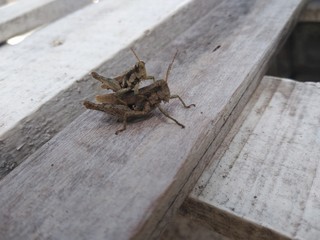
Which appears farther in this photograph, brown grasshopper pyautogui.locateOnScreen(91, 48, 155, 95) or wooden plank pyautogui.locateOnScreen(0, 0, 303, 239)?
brown grasshopper pyautogui.locateOnScreen(91, 48, 155, 95)

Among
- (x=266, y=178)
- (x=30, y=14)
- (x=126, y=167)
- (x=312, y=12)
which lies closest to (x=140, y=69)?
(x=126, y=167)

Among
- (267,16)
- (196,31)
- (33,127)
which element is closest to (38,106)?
(33,127)

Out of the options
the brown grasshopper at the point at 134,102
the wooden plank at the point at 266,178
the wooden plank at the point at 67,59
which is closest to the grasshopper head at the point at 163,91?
the brown grasshopper at the point at 134,102

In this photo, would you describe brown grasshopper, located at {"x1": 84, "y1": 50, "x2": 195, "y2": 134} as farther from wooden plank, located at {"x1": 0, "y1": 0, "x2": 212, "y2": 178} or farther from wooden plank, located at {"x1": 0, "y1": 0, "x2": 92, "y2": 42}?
wooden plank, located at {"x1": 0, "y1": 0, "x2": 92, "y2": 42}

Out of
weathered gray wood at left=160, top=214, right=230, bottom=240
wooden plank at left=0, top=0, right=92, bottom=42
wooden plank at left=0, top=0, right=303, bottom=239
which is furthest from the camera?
weathered gray wood at left=160, top=214, right=230, bottom=240

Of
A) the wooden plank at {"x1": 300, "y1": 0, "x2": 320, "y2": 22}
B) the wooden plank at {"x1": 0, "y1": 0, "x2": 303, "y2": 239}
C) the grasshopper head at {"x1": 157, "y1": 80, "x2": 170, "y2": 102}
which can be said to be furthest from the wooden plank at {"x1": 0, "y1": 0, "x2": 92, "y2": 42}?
the wooden plank at {"x1": 300, "y1": 0, "x2": 320, "y2": 22}

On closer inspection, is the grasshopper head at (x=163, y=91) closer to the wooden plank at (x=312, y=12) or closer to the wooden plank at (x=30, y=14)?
the wooden plank at (x=30, y=14)
